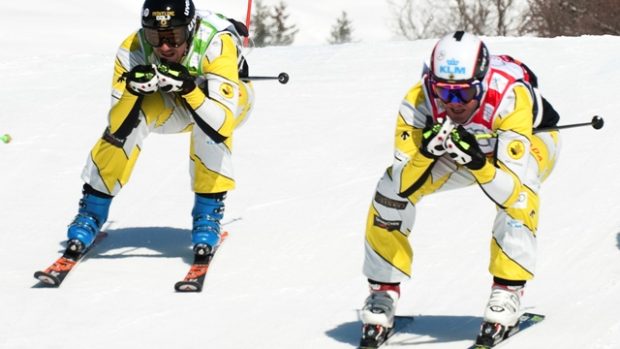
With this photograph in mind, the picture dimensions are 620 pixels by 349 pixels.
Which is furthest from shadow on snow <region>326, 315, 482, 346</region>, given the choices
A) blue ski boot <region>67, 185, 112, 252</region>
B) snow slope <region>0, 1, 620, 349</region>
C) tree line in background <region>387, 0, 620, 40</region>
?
tree line in background <region>387, 0, 620, 40</region>

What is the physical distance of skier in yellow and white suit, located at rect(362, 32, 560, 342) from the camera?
6.68 m

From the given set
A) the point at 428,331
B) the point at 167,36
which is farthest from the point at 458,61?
the point at 167,36

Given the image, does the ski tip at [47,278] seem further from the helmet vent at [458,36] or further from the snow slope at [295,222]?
the helmet vent at [458,36]

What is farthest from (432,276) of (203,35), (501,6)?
(501,6)

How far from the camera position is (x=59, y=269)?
27.7ft

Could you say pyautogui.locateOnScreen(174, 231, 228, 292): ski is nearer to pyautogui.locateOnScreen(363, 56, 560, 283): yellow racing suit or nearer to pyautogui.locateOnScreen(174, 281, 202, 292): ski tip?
pyautogui.locateOnScreen(174, 281, 202, 292): ski tip

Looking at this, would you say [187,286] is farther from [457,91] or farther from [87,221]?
[457,91]

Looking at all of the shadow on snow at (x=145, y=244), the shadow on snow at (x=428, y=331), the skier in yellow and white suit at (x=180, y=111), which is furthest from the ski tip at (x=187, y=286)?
the shadow on snow at (x=428, y=331)

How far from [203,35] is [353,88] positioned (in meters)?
4.65

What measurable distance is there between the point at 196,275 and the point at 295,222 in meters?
1.42

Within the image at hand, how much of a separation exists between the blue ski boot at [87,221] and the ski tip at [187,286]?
2.45ft

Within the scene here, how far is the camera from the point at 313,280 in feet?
27.8

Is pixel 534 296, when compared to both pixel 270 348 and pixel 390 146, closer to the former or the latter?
pixel 270 348

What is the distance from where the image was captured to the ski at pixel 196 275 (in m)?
8.29
